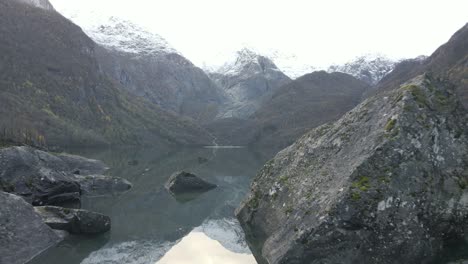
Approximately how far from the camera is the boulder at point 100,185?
35500 millimetres

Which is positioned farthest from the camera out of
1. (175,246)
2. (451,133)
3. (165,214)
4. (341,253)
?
(165,214)

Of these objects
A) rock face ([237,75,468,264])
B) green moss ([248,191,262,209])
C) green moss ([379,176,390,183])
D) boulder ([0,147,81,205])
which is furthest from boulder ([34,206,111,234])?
green moss ([379,176,390,183])

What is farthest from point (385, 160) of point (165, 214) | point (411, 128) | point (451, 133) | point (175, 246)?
point (165, 214)

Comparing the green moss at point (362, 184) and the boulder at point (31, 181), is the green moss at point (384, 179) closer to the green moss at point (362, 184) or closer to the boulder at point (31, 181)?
the green moss at point (362, 184)

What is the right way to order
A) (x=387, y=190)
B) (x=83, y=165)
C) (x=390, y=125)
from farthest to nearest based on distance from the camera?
(x=83, y=165) < (x=390, y=125) < (x=387, y=190)

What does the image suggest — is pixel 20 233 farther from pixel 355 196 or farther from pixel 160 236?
pixel 355 196

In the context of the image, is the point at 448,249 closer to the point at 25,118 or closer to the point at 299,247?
the point at 299,247

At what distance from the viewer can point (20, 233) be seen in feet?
56.0

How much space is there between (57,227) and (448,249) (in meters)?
18.0

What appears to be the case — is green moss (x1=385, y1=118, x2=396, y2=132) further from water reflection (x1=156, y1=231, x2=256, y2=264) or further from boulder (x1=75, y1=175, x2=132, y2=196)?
boulder (x1=75, y1=175, x2=132, y2=196)

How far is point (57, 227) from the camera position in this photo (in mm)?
20031

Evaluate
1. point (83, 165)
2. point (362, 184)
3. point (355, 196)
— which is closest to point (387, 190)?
point (362, 184)

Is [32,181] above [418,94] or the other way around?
the other way around

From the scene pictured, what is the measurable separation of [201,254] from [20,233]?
8079 millimetres
